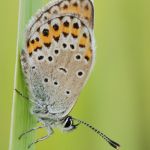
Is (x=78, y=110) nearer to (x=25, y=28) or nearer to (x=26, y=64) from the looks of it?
(x=26, y=64)

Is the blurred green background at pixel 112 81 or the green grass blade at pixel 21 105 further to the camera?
the blurred green background at pixel 112 81

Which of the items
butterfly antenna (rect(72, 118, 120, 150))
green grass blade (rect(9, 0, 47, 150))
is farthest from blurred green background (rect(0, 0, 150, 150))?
green grass blade (rect(9, 0, 47, 150))

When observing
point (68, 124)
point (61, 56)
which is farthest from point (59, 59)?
point (68, 124)

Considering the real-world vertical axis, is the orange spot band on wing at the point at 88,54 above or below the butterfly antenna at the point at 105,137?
above

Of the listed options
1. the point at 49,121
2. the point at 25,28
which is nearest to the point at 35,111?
the point at 49,121

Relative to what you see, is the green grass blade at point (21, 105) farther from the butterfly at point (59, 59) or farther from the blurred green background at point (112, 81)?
the blurred green background at point (112, 81)

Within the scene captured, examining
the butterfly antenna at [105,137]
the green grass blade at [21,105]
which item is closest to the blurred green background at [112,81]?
the butterfly antenna at [105,137]
